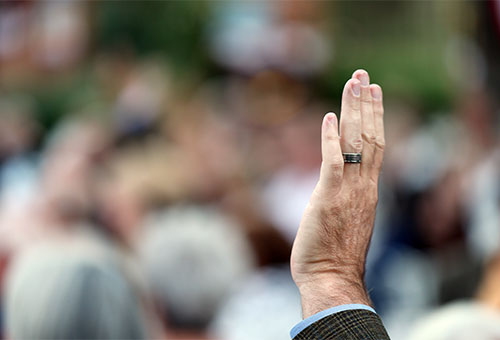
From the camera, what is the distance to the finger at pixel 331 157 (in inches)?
64.7

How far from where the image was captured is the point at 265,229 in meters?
3.56

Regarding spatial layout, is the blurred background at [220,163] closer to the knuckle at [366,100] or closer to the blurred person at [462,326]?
the blurred person at [462,326]

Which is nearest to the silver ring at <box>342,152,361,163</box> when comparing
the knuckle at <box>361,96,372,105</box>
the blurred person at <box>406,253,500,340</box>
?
the knuckle at <box>361,96,372,105</box>

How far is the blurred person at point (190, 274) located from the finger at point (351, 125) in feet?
5.50

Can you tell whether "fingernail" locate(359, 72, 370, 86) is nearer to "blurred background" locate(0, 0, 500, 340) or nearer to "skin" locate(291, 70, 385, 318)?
"skin" locate(291, 70, 385, 318)

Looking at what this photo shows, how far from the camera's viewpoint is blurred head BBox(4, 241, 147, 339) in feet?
7.18

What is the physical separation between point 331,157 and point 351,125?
11cm

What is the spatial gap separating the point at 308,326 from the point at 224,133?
679 cm

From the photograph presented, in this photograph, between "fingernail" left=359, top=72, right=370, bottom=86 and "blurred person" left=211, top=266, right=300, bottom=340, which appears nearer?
"fingernail" left=359, top=72, right=370, bottom=86

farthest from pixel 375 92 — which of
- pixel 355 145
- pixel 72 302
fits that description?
pixel 72 302

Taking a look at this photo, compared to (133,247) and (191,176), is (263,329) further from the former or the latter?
(191,176)

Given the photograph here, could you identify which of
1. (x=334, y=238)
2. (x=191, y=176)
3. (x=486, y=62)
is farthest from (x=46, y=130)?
(x=334, y=238)

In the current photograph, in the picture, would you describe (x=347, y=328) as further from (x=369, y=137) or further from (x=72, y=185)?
(x=72, y=185)

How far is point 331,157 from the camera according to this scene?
5.39 feet
